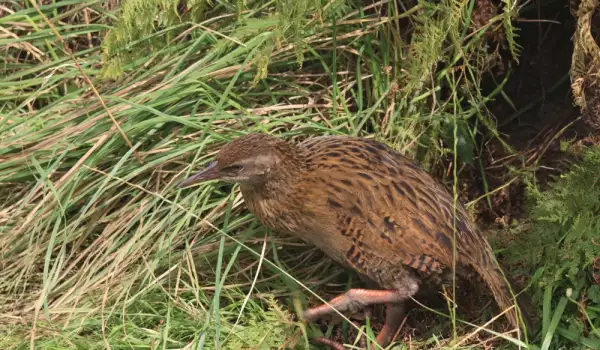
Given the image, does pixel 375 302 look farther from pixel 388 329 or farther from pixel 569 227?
pixel 569 227

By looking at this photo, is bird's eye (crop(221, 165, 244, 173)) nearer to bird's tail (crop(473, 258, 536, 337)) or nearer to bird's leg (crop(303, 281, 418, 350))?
bird's leg (crop(303, 281, 418, 350))

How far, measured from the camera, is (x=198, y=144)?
15.4 ft

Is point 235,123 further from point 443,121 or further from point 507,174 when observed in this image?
point 507,174

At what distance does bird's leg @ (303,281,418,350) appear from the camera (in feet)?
13.6

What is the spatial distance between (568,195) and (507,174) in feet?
2.56

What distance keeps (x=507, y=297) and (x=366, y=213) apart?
0.68 m

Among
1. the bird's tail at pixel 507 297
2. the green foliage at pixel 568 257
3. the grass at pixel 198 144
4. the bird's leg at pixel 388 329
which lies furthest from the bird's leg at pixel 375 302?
the green foliage at pixel 568 257

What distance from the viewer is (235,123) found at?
4852mm

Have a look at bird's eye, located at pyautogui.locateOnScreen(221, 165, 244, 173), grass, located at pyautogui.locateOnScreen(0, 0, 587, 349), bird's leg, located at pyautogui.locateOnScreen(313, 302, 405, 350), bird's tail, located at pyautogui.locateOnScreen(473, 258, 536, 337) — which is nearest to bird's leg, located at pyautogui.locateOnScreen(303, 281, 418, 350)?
bird's leg, located at pyautogui.locateOnScreen(313, 302, 405, 350)

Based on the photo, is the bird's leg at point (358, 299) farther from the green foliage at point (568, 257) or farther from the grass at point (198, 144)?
the green foliage at point (568, 257)

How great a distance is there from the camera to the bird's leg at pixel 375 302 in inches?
164

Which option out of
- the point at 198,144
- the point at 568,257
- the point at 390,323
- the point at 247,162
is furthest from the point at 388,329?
the point at 198,144

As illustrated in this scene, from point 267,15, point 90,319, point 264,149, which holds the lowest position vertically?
point 90,319

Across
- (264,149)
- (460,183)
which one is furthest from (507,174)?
(264,149)
